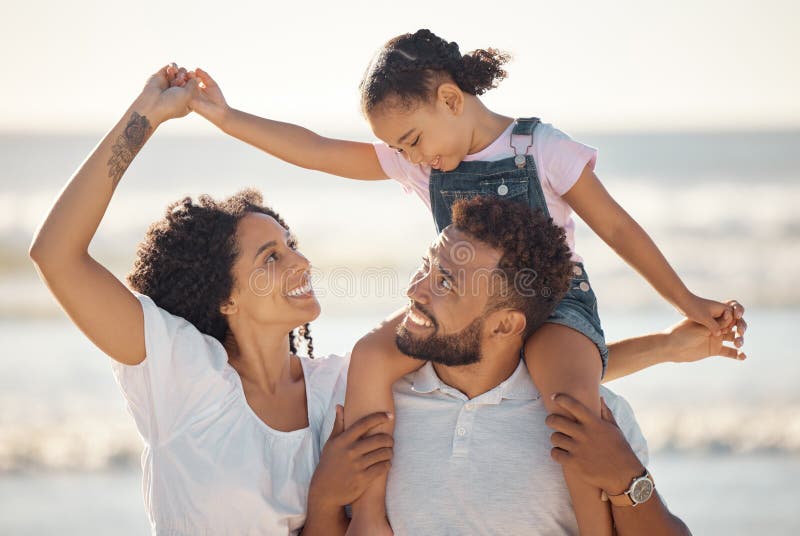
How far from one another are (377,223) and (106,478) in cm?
858

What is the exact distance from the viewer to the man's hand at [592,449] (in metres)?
3.12

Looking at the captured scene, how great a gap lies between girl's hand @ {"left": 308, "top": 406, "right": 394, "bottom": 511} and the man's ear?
493 mm

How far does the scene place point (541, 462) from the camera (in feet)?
10.9

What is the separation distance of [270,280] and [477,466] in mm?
1047

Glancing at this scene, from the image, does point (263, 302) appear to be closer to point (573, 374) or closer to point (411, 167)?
point (411, 167)

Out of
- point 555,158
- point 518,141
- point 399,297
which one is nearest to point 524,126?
point 518,141

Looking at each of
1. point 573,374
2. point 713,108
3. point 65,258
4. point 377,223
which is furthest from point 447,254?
point 713,108

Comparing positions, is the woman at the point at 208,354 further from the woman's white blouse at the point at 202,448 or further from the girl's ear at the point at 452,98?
the girl's ear at the point at 452,98

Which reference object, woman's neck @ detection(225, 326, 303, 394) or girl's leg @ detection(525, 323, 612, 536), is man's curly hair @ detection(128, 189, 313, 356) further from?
girl's leg @ detection(525, 323, 612, 536)

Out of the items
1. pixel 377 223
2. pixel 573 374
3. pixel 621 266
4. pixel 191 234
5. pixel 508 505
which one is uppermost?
pixel 377 223

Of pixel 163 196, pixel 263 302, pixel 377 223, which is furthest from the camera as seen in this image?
pixel 163 196

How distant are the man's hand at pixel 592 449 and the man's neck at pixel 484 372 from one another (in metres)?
0.29

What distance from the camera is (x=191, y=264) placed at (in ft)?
12.2

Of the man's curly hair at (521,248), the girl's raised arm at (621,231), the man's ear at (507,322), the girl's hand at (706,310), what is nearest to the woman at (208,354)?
the man's ear at (507,322)
